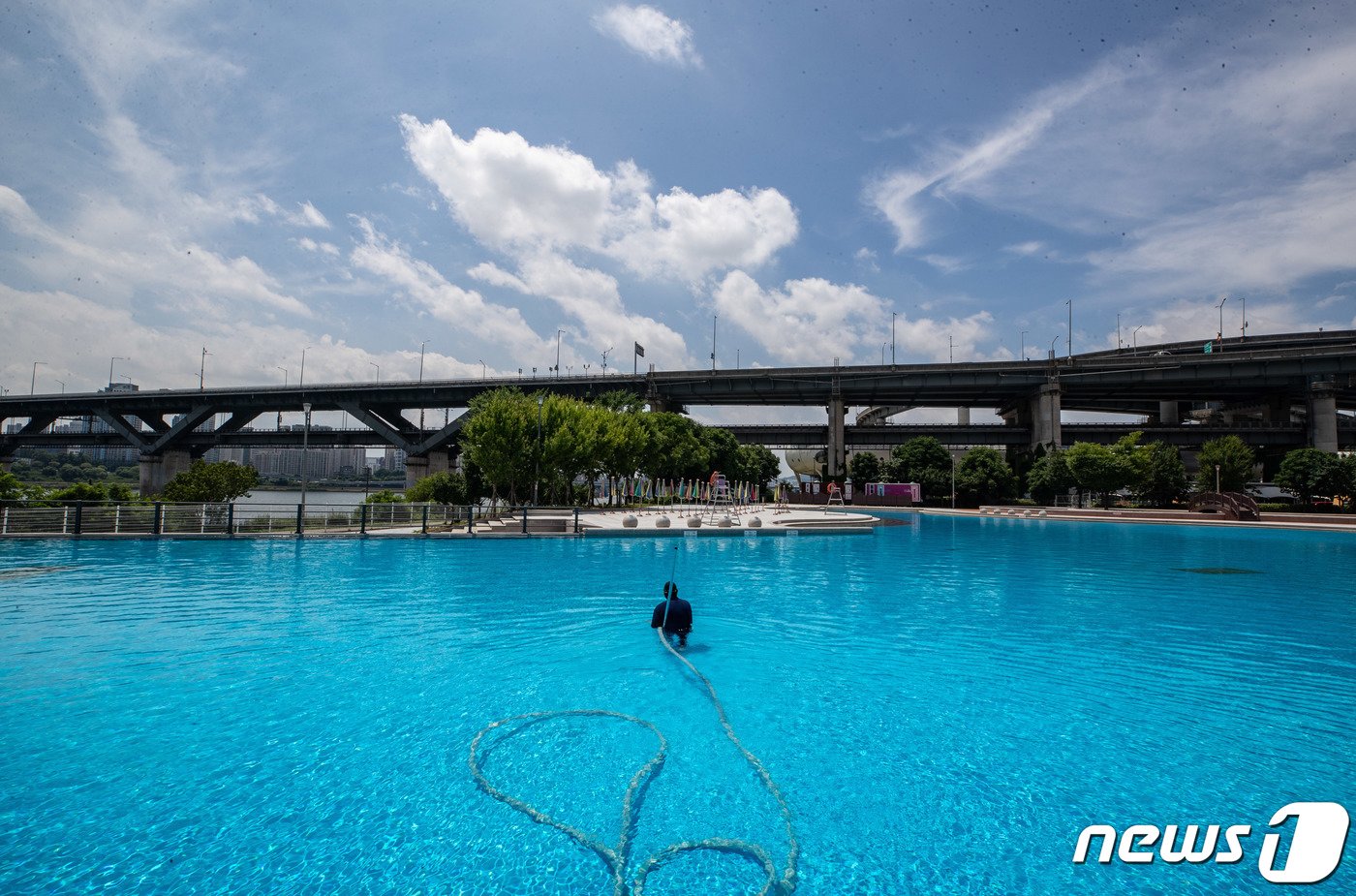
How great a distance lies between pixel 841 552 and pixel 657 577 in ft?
41.4

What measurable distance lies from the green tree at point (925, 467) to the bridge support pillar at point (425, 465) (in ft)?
252

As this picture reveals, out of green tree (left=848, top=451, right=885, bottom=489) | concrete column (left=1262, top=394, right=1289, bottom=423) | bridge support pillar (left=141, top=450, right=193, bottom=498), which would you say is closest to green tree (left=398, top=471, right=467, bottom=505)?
green tree (left=848, top=451, right=885, bottom=489)

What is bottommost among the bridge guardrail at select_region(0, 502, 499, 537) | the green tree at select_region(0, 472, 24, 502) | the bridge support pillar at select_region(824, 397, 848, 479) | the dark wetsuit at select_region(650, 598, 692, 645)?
the dark wetsuit at select_region(650, 598, 692, 645)

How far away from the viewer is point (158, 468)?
117500mm

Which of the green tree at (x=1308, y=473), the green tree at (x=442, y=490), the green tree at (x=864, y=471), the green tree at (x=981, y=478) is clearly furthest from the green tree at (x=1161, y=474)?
the green tree at (x=442, y=490)

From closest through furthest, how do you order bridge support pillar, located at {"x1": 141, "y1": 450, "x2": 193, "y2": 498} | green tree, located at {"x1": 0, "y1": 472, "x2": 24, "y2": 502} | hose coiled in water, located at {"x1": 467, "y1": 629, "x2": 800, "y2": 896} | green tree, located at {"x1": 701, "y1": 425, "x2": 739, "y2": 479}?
hose coiled in water, located at {"x1": 467, "y1": 629, "x2": 800, "y2": 896} → green tree, located at {"x1": 0, "y1": 472, "x2": 24, "y2": 502} → green tree, located at {"x1": 701, "y1": 425, "x2": 739, "y2": 479} → bridge support pillar, located at {"x1": 141, "y1": 450, "x2": 193, "y2": 498}

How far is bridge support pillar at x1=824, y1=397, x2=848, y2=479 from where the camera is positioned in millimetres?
102062

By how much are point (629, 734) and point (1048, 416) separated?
338ft

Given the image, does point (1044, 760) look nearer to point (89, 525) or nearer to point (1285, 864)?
point (1285, 864)

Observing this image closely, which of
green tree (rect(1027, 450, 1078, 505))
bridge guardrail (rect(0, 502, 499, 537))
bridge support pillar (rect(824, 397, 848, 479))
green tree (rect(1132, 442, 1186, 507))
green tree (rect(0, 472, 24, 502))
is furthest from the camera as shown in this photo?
bridge support pillar (rect(824, 397, 848, 479))

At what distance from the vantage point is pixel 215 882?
5078 millimetres

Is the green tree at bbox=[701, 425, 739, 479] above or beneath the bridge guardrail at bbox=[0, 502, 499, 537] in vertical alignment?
above

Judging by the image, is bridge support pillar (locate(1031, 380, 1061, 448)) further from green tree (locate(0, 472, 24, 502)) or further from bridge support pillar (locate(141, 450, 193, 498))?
bridge support pillar (locate(141, 450, 193, 498))

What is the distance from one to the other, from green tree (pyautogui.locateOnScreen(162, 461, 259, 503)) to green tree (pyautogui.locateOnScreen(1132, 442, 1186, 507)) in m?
86.7
